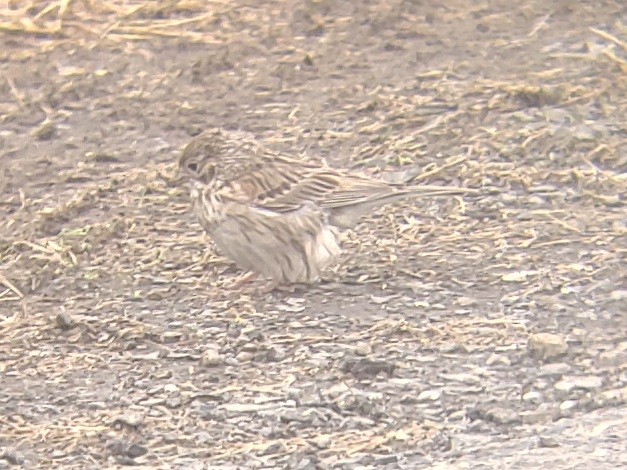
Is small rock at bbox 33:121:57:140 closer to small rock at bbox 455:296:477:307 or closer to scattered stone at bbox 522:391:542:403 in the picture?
small rock at bbox 455:296:477:307

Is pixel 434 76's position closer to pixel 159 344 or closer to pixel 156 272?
pixel 156 272

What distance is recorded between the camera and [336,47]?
9773 millimetres

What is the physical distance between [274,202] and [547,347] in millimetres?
1657

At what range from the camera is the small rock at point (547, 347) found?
6.09 m

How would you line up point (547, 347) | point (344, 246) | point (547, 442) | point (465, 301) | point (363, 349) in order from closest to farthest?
1. point (547, 442)
2. point (547, 347)
3. point (363, 349)
4. point (465, 301)
5. point (344, 246)

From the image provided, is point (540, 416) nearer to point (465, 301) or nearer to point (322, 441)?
point (322, 441)

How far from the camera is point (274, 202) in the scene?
7.16 m

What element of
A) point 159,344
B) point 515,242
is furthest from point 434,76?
point 159,344

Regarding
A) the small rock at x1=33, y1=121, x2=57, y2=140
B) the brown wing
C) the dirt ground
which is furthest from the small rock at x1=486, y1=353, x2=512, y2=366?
the small rock at x1=33, y1=121, x2=57, y2=140

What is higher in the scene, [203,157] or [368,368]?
[203,157]

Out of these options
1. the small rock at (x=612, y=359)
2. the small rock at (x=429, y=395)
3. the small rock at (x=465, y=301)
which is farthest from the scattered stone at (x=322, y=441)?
the small rock at (x=465, y=301)

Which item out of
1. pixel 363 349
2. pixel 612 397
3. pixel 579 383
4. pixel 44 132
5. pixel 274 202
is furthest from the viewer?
pixel 44 132

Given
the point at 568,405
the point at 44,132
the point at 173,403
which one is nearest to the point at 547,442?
the point at 568,405

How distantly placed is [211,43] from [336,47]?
0.82 metres
